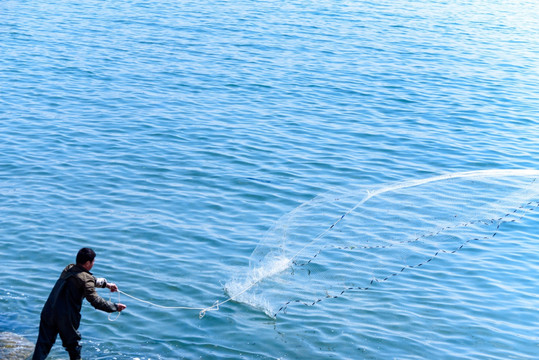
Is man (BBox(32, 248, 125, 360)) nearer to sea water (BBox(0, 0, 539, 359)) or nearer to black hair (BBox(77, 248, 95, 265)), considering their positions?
black hair (BBox(77, 248, 95, 265))

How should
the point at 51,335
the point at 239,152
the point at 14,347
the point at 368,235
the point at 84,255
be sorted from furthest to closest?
the point at 239,152, the point at 368,235, the point at 14,347, the point at 51,335, the point at 84,255

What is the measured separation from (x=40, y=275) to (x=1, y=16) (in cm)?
2345

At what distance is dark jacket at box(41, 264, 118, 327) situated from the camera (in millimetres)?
8938

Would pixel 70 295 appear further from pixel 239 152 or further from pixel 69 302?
pixel 239 152

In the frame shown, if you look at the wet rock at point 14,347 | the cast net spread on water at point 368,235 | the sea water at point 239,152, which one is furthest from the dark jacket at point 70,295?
the cast net spread on water at point 368,235

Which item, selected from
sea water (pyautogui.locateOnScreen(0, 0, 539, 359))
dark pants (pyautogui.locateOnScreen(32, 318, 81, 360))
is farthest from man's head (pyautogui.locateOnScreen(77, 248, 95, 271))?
sea water (pyautogui.locateOnScreen(0, 0, 539, 359))

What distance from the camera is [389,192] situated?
13.2 metres

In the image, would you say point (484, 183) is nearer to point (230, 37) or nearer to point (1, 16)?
point (230, 37)

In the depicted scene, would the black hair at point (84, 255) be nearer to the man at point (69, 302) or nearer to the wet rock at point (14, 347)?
the man at point (69, 302)

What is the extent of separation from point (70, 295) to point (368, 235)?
16.6 feet

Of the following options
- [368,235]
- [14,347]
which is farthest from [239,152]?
[14,347]

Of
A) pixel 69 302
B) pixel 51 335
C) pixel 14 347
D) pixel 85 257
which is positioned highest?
pixel 85 257

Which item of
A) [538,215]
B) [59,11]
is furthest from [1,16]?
[538,215]

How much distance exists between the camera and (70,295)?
8992mm
